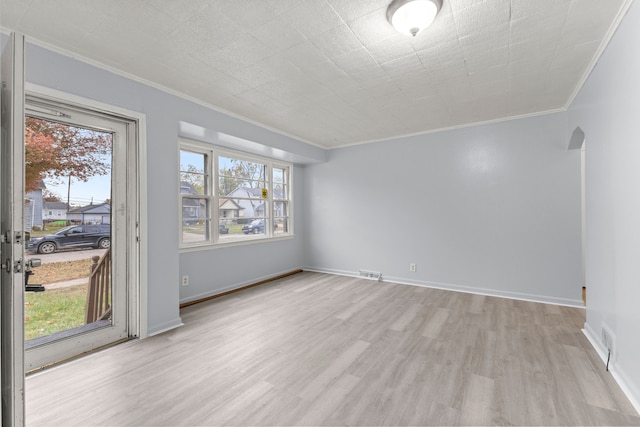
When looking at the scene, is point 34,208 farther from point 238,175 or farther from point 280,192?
point 280,192

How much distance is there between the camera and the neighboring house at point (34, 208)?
2.22 metres

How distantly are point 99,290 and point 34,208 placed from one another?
0.90 m

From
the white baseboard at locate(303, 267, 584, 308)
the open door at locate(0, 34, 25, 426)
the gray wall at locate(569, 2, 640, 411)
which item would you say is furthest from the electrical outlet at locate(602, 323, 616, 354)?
the open door at locate(0, 34, 25, 426)

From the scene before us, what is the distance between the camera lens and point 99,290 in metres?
2.63

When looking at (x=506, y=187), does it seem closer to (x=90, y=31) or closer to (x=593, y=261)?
(x=593, y=261)

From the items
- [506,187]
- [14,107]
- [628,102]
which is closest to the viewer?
[14,107]

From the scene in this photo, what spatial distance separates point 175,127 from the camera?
305 cm

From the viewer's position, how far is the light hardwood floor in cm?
169

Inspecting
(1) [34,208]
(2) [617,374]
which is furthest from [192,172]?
(2) [617,374]

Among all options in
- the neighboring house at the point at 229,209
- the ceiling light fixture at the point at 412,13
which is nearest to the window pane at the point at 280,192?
the neighboring house at the point at 229,209

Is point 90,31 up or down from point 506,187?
up

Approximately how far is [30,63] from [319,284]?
13.6ft

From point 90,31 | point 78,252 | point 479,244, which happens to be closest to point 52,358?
point 78,252

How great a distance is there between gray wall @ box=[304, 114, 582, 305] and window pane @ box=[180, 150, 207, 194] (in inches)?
93.4
